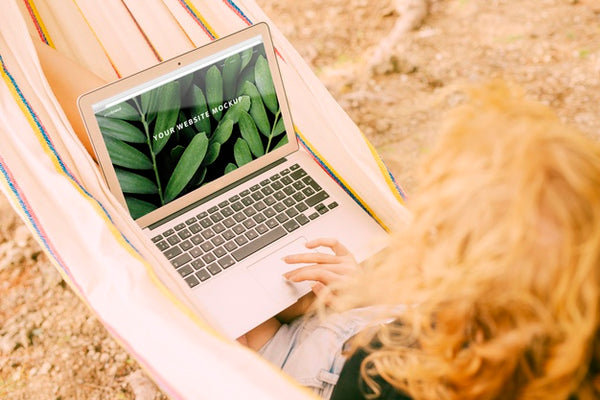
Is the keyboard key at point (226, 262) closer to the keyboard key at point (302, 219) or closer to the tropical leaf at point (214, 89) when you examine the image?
the keyboard key at point (302, 219)

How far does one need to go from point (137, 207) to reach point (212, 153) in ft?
0.59

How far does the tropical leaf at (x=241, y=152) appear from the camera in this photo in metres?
1.10

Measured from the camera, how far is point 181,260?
1007 millimetres

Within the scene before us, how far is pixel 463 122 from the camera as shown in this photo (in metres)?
0.59

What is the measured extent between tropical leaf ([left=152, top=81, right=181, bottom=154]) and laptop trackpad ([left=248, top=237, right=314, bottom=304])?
0.29 meters

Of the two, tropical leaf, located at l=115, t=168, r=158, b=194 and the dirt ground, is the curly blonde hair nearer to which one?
tropical leaf, located at l=115, t=168, r=158, b=194

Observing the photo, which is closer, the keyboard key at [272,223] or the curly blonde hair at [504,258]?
the curly blonde hair at [504,258]

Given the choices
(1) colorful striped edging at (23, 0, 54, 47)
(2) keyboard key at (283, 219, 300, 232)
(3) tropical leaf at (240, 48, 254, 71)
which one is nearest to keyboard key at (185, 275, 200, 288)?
(2) keyboard key at (283, 219, 300, 232)

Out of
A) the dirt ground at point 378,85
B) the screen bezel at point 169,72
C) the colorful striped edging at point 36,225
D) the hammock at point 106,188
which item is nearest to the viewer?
the hammock at point 106,188

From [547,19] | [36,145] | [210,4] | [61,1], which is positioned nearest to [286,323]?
[36,145]

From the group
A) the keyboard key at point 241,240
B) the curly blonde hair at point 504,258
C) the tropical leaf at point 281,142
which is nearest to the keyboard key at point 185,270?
the keyboard key at point 241,240

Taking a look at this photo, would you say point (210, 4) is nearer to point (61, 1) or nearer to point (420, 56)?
point (61, 1)

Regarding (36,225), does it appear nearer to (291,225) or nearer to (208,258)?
(208,258)

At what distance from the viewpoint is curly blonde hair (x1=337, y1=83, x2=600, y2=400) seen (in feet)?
1.68
